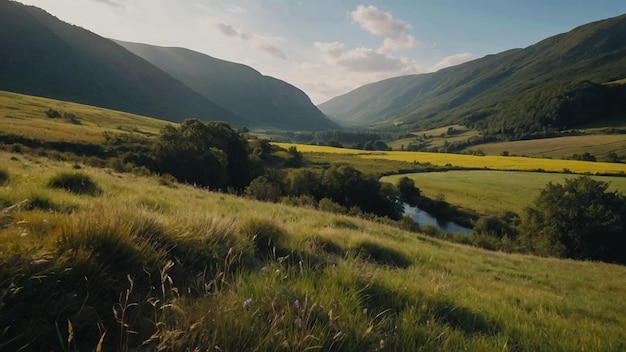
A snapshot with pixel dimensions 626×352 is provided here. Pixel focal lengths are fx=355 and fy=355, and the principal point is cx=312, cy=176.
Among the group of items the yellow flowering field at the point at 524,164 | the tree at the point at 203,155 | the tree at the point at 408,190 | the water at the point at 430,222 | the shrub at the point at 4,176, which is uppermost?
the shrub at the point at 4,176

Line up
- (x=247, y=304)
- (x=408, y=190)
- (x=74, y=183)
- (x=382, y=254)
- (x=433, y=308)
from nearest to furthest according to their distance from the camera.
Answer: (x=247, y=304) → (x=433, y=308) → (x=382, y=254) → (x=74, y=183) → (x=408, y=190)

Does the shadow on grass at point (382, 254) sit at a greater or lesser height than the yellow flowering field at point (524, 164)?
greater

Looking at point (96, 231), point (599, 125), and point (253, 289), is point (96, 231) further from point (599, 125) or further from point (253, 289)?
point (599, 125)

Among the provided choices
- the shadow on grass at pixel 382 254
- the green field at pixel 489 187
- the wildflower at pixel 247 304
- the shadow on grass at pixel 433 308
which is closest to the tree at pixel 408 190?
the green field at pixel 489 187

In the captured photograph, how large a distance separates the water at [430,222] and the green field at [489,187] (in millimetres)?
5116

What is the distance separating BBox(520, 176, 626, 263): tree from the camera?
42562 mm

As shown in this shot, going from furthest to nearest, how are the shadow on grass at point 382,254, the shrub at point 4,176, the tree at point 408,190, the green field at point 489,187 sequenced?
the tree at point 408,190 → the green field at point 489,187 → the shrub at point 4,176 → the shadow on grass at point 382,254

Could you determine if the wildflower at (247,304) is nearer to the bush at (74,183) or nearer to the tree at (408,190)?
the bush at (74,183)

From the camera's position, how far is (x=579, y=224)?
4334 cm

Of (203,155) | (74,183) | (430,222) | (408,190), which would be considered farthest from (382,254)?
(408,190)

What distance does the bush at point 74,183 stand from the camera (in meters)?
9.00

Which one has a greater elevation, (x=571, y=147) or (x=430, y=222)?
(x=571, y=147)

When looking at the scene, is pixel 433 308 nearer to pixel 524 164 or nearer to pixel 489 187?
pixel 489 187

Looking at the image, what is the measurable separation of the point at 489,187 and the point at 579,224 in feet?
108
